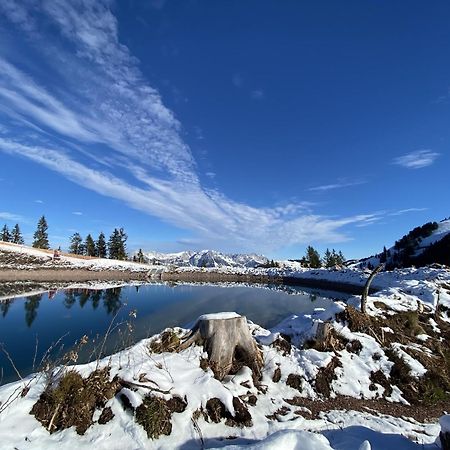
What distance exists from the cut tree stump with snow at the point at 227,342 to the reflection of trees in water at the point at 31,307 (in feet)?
44.0

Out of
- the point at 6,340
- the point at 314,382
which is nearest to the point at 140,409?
the point at 314,382

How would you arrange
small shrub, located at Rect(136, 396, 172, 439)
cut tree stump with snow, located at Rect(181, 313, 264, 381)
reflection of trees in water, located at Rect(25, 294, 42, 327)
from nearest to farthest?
1. small shrub, located at Rect(136, 396, 172, 439)
2. cut tree stump with snow, located at Rect(181, 313, 264, 381)
3. reflection of trees in water, located at Rect(25, 294, 42, 327)

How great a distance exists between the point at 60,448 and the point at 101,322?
15000 millimetres

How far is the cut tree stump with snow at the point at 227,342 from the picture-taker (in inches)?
323

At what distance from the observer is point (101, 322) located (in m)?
18.3

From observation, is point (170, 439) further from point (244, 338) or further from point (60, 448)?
point (244, 338)

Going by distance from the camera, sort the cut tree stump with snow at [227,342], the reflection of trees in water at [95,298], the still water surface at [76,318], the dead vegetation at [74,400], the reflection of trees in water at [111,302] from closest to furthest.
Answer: the dead vegetation at [74,400], the cut tree stump with snow at [227,342], the still water surface at [76,318], the reflection of trees in water at [111,302], the reflection of trees in water at [95,298]

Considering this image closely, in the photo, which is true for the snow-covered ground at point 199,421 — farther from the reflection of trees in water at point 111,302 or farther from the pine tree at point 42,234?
the pine tree at point 42,234

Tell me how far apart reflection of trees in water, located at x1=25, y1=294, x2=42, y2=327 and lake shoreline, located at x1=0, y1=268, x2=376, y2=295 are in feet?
61.7

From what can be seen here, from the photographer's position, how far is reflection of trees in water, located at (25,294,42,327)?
18344 millimetres

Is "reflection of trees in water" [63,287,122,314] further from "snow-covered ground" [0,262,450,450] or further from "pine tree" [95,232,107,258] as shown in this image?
"pine tree" [95,232,107,258]

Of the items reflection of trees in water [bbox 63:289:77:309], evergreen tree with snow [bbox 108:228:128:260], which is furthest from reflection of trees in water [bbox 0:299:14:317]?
evergreen tree with snow [bbox 108:228:128:260]

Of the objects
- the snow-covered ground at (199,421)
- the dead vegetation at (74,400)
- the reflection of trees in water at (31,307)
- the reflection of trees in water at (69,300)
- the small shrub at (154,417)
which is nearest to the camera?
the snow-covered ground at (199,421)

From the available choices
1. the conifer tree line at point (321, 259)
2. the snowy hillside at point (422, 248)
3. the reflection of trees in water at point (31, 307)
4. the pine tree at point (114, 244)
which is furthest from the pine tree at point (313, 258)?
the reflection of trees in water at point (31, 307)
